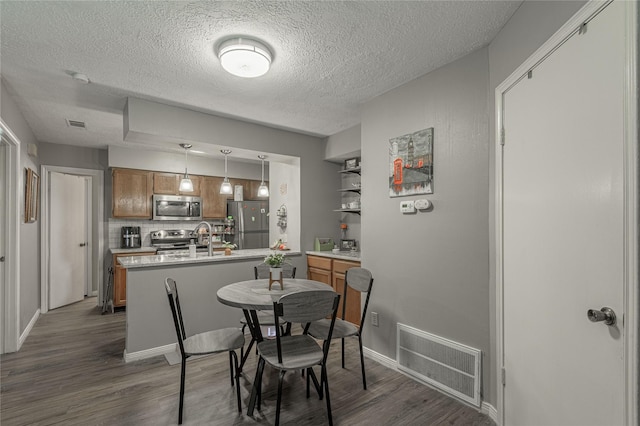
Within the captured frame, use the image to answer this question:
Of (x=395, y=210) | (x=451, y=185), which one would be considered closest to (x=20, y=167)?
(x=395, y=210)

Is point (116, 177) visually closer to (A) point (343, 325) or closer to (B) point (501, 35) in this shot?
(A) point (343, 325)

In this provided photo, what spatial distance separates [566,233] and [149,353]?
358 centimetres

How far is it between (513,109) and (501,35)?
556 millimetres

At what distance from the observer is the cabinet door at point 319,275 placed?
395 cm

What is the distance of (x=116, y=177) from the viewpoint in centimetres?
495

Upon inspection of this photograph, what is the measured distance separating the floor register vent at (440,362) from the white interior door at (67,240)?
5.35m

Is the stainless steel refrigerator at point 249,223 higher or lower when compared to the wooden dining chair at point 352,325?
higher

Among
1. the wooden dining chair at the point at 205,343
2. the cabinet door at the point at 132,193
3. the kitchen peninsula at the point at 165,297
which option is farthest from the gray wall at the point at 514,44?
the cabinet door at the point at 132,193

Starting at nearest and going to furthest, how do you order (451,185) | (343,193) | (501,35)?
(501,35) → (451,185) → (343,193)

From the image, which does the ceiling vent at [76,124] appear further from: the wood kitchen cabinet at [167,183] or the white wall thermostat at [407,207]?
the white wall thermostat at [407,207]

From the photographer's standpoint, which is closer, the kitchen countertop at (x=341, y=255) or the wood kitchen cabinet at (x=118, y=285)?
the kitchen countertop at (x=341, y=255)

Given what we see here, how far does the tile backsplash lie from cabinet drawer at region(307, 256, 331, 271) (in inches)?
113

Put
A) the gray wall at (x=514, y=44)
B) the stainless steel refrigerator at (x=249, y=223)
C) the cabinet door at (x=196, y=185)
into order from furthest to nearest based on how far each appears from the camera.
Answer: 1. the stainless steel refrigerator at (x=249, y=223)
2. the cabinet door at (x=196, y=185)
3. the gray wall at (x=514, y=44)

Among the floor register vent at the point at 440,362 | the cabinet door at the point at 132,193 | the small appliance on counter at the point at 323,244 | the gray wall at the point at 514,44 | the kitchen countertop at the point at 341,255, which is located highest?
the gray wall at the point at 514,44
